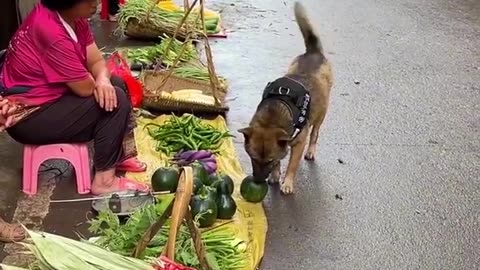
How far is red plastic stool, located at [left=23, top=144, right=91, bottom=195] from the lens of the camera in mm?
4188

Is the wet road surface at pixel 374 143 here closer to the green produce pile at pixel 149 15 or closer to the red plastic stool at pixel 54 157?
the red plastic stool at pixel 54 157

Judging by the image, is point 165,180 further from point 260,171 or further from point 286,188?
point 286,188

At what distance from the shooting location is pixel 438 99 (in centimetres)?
626

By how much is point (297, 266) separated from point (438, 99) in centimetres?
294

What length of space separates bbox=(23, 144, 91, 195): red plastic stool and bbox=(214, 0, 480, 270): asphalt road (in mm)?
1055

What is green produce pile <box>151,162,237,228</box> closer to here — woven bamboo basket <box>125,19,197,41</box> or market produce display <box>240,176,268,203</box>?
market produce display <box>240,176,268,203</box>

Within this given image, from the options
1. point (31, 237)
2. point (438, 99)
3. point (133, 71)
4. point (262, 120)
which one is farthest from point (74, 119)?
point (438, 99)

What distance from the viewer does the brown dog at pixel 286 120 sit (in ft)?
14.2

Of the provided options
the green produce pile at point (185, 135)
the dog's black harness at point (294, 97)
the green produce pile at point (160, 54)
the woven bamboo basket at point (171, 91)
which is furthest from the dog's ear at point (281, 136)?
the green produce pile at point (160, 54)

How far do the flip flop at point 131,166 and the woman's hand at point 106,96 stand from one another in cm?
57

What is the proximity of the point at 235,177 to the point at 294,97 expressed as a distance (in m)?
0.62

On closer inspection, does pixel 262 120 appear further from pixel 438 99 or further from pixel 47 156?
pixel 438 99

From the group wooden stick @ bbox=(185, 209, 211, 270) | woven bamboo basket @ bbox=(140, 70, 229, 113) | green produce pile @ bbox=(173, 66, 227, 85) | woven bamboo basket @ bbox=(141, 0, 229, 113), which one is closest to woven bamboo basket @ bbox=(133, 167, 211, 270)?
wooden stick @ bbox=(185, 209, 211, 270)

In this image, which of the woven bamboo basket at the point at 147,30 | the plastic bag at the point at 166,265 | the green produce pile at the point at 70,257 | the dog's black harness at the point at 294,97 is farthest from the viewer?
the woven bamboo basket at the point at 147,30
